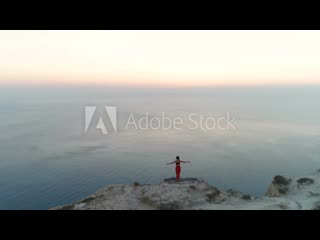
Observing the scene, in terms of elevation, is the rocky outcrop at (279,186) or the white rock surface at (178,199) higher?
the white rock surface at (178,199)

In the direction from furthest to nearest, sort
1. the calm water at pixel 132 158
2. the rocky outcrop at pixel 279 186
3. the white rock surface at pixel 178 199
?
1. the calm water at pixel 132 158
2. the rocky outcrop at pixel 279 186
3. the white rock surface at pixel 178 199

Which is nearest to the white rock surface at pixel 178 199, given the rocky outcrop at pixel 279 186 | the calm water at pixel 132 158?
the rocky outcrop at pixel 279 186

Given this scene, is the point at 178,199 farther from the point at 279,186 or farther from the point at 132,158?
the point at 132,158

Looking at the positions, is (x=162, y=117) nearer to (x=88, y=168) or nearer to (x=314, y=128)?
(x=314, y=128)

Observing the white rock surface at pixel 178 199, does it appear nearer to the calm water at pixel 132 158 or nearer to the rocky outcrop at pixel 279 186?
the rocky outcrop at pixel 279 186

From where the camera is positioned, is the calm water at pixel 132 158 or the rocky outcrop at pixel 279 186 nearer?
the rocky outcrop at pixel 279 186

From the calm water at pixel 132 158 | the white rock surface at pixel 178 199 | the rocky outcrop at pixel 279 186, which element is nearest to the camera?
the white rock surface at pixel 178 199

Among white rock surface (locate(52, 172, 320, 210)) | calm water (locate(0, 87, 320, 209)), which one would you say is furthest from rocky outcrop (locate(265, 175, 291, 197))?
calm water (locate(0, 87, 320, 209))

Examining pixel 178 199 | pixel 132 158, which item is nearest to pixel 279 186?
pixel 178 199

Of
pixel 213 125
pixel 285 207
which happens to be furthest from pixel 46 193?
pixel 213 125

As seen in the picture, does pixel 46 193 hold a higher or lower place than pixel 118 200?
lower

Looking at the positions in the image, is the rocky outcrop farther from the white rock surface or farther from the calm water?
the calm water
